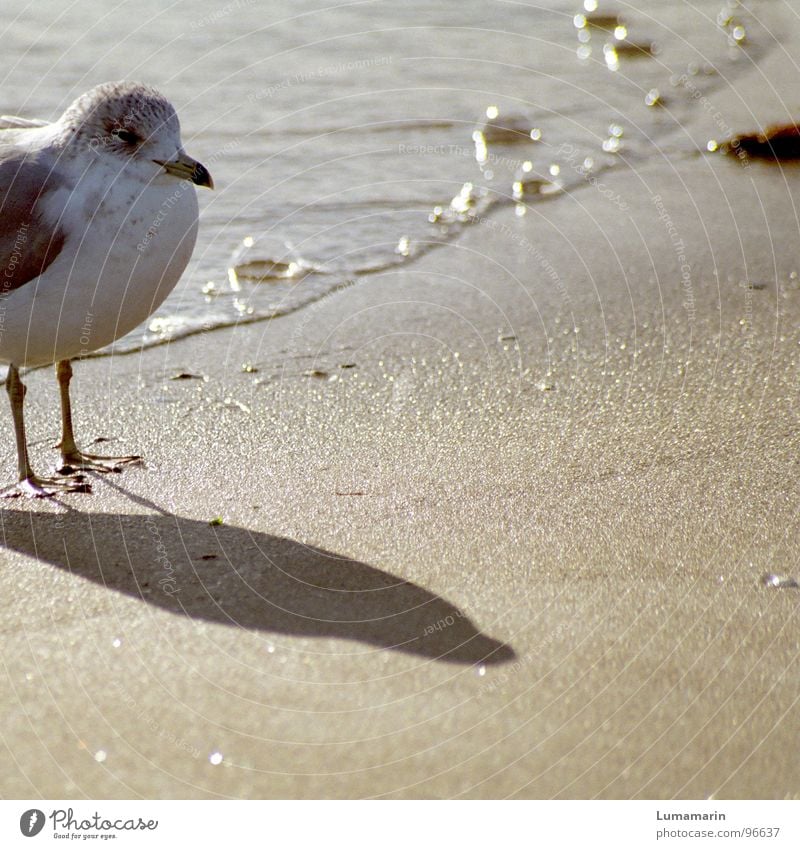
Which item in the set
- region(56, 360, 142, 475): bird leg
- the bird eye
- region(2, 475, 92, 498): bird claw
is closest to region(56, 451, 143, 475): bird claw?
region(56, 360, 142, 475): bird leg

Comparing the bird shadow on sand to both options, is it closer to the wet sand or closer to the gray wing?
the wet sand

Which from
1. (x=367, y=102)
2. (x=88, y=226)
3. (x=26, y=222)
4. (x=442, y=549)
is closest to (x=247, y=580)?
(x=442, y=549)

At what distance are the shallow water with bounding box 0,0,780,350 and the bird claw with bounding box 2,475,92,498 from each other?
1.43 m

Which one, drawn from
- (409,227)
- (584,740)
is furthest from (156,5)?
(584,740)

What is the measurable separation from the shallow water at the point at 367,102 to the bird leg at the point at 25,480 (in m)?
1.26

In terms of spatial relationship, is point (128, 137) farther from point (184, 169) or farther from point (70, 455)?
point (70, 455)

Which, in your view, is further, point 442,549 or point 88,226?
point 88,226

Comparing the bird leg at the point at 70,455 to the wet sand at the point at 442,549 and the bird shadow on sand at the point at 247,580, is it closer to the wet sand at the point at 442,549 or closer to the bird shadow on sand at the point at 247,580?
the wet sand at the point at 442,549

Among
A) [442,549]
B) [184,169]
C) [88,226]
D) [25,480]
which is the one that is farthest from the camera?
[25,480]

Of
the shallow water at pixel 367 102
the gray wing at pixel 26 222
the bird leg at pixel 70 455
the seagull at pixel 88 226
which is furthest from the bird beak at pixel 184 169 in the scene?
the shallow water at pixel 367 102

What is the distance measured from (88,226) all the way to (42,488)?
1.05m

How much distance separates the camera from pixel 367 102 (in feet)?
31.7

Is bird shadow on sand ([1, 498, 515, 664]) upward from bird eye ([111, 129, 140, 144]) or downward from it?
downward

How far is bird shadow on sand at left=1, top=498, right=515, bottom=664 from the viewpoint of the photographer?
3.67 m
